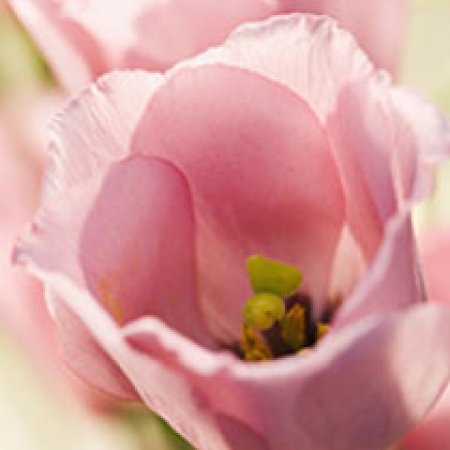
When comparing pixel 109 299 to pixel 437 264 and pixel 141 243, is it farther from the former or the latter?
pixel 437 264

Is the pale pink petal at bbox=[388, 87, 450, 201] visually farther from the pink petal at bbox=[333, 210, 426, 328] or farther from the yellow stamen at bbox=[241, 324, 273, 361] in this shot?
the yellow stamen at bbox=[241, 324, 273, 361]

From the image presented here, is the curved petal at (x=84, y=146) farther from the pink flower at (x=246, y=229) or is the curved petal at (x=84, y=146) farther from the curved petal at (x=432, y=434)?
the curved petal at (x=432, y=434)

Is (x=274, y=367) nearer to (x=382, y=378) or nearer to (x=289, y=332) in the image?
(x=382, y=378)

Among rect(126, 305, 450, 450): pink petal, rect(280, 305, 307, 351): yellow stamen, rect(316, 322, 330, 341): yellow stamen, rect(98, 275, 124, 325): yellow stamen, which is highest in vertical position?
rect(98, 275, 124, 325): yellow stamen

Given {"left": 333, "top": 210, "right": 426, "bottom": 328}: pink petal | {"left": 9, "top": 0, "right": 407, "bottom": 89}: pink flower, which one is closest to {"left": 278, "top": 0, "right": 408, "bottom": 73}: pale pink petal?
{"left": 9, "top": 0, "right": 407, "bottom": 89}: pink flower

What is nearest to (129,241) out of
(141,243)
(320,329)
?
(141,243)

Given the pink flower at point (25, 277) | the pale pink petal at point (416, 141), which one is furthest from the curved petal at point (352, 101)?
the pink flower at point (25, 277)
